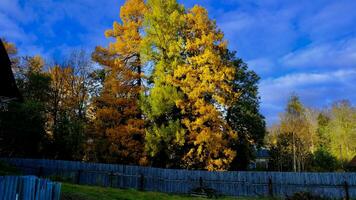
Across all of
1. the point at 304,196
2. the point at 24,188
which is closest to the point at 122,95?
the point at 304,196

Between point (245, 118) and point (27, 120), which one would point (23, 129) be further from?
point (245, 118)

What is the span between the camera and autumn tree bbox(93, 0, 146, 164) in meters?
27.4

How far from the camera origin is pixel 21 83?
36.3 metres

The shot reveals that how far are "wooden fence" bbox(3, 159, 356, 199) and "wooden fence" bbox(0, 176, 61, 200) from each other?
45.2ft

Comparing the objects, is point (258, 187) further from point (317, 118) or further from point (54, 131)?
point (317, 118)

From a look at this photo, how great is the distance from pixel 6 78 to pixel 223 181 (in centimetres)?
1554

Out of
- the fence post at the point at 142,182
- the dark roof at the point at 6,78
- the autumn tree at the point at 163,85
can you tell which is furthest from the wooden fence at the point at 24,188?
the autumn tree at the point at 163,85

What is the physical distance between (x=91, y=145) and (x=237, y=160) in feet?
40.6

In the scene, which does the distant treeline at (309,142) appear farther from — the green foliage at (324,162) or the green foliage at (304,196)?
the green foliage at (304,196)

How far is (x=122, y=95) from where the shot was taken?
94.3 feet

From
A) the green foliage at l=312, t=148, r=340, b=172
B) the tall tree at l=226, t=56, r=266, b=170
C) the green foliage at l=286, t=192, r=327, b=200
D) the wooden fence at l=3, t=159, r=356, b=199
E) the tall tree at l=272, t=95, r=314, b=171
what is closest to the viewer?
the green foliage at l=286, t=192, r=327, b=200

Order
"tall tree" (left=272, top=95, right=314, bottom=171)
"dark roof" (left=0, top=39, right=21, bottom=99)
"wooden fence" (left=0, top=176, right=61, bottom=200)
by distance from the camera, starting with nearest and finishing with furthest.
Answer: "wooden fence" (left=0, top=176, right=61, bottom=200) → "dark roof" (left=0, top=39, right=21, bottom=99) → "tall tree" (left=272, top=95, right=314, bottom=171)

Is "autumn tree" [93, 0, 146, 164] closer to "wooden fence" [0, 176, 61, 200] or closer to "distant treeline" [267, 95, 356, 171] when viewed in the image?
"wooden fence" [0, 176, 61, 200]

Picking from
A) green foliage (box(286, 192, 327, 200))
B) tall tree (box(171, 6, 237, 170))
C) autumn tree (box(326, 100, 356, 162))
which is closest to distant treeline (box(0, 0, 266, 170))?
tall tree (box(171, 6, 237, 170))
